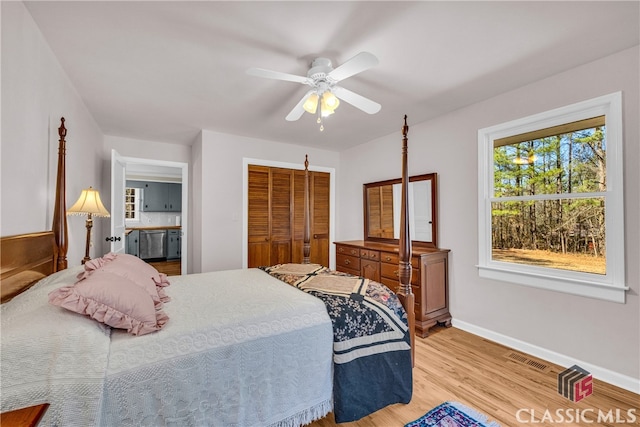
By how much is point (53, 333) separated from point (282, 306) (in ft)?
3.11

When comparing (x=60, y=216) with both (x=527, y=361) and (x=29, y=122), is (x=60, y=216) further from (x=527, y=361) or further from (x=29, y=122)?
(x=527, y=361)

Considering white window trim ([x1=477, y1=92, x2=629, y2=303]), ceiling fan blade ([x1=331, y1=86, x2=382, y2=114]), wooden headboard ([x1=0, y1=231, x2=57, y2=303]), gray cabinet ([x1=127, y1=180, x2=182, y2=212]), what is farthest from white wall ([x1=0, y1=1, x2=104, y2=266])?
gray cabinet ([x1=127, y1=180, x2=182, y2=212])

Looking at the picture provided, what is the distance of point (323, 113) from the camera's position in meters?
2.26

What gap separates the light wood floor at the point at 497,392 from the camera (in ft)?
5.67

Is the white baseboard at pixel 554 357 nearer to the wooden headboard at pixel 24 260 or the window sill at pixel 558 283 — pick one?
the window sill at pixel 558 283

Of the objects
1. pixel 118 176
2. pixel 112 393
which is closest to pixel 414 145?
pixel 112 393

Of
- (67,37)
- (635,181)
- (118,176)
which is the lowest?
(635,181)

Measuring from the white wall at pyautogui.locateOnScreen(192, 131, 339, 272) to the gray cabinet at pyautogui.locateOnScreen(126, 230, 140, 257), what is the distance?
10.8 ft

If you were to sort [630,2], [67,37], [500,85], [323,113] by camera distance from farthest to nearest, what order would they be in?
1. [500,85]
2. [323,113]
3. [67,37]
4. [630,2]

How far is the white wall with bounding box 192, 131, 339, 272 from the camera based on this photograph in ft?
12.4

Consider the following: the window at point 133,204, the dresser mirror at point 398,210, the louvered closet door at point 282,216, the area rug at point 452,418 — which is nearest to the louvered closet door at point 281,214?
the louvered closet door at point 282,216

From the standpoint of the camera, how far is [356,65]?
1722mm

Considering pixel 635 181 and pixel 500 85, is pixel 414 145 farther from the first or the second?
pixel 635 181

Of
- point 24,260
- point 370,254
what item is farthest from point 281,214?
point 24,260
